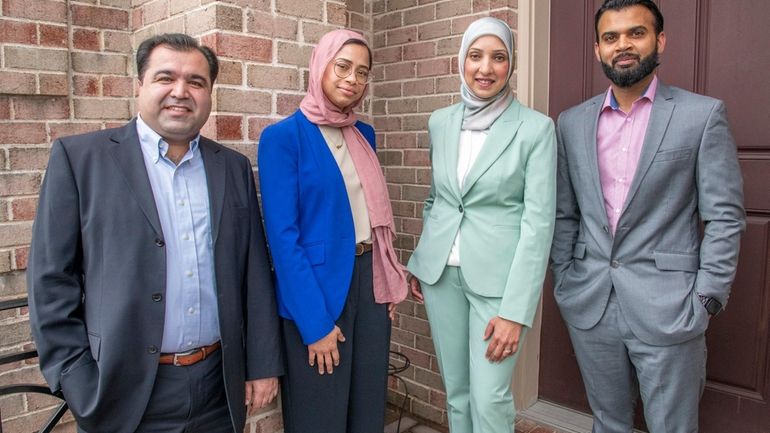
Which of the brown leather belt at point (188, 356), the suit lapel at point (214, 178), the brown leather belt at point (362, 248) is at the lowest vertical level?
the brown leather belt at point (188, 356)

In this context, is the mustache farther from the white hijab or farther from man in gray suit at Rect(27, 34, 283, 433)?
man in gray suit at Rect(27, 34, 283, 433)

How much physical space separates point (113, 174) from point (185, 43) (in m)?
0.42

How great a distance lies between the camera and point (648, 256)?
190 cm

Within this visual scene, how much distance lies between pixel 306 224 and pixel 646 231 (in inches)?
44.6

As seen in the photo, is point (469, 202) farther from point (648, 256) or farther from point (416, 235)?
point (416, 235)

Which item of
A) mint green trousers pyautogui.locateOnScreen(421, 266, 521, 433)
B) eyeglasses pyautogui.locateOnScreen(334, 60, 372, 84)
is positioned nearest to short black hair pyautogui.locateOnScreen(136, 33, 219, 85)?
eyeglasses pyautogui.locateOnScreen(334, 60, 372, 84)

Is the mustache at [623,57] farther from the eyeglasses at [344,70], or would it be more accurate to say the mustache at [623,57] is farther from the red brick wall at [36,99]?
the red brick wall at [36,99]

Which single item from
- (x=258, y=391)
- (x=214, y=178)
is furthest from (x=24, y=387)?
(x=214, y=178)

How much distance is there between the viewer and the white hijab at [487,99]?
6.60 ft

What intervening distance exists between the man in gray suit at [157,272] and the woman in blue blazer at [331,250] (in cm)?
10

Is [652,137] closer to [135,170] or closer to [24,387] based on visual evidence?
[135,170]

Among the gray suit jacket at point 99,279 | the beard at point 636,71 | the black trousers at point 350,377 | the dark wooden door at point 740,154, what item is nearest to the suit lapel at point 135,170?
the gray suit jacket at point 99,279

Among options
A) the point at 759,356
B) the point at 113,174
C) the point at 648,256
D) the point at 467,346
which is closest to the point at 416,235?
the point at 467,346

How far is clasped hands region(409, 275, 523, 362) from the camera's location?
1.96 m
